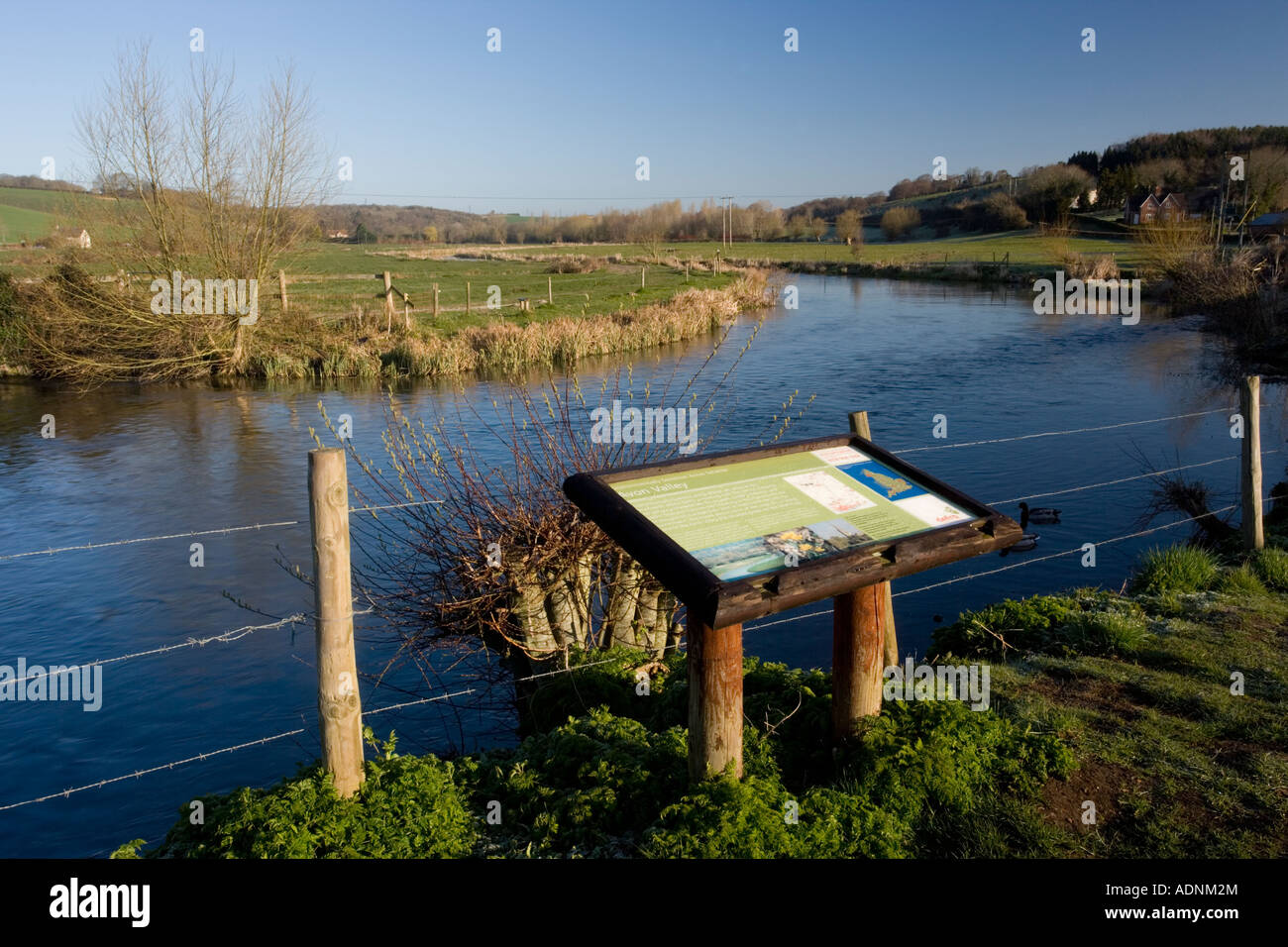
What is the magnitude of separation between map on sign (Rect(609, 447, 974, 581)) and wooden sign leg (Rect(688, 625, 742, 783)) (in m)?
0.37

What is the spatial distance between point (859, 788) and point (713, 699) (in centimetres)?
91

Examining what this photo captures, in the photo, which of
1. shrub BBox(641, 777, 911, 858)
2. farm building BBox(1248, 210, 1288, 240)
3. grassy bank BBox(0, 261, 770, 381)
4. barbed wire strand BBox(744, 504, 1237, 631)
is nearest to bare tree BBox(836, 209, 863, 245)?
farm building BBox(1248, 210, 1288, 240)

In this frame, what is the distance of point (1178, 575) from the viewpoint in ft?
26.2

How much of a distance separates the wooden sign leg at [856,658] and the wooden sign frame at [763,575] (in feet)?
1.68

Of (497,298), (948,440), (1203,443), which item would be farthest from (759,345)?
(1203,443)

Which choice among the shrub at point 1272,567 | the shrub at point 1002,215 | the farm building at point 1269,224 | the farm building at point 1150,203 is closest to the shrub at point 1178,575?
the shrub at point 1272,567

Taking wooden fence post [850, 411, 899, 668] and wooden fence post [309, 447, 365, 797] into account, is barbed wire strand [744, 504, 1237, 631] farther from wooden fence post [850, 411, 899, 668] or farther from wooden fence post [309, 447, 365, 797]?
wooden fence post [309, 447, 365, 797]

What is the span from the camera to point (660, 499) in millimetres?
4258

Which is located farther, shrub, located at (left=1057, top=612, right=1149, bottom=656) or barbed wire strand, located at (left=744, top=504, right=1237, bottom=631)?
barbed wire strand, located at (left=744, top=504, right=1237, bottom=631)

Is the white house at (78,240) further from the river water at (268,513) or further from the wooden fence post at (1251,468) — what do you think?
the wooden fence post at (1251,468)

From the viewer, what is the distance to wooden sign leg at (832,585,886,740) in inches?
185
